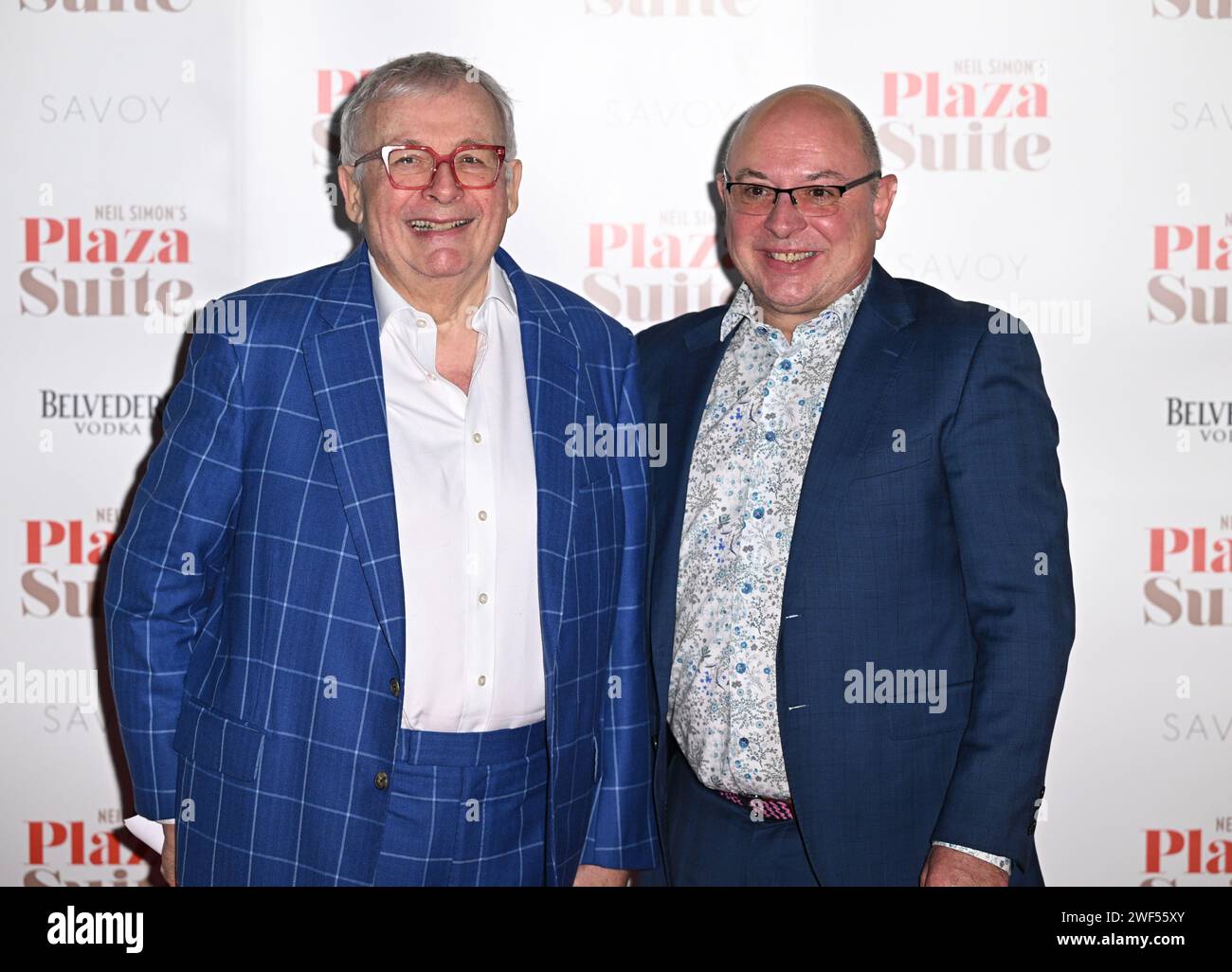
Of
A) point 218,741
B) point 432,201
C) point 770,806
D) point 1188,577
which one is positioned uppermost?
point 432,201

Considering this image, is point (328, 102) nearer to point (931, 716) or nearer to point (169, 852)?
point (169, 852)

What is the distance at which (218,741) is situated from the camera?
199cm

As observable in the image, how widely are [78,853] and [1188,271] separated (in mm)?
3379

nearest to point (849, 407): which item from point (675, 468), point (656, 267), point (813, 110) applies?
point (675, 468)

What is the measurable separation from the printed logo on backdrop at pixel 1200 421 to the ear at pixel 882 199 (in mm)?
1228

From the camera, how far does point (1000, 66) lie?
3.03m

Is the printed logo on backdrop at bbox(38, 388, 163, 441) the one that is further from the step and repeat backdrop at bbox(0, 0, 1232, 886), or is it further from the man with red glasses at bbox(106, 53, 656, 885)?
the man with red glasses at bbox(106, 53, 656, 885)

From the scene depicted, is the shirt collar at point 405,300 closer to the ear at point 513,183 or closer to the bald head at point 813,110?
the ear at point 513,183

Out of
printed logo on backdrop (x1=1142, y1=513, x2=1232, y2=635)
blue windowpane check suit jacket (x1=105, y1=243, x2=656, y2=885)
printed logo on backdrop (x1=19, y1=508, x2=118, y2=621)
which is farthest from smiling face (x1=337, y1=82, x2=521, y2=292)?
printed logo on backdrop (x1=1142, y1=513, x2=1232, y2=635)

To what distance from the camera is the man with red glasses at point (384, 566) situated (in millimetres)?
1920

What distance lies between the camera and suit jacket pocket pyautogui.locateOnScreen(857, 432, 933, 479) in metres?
2.08

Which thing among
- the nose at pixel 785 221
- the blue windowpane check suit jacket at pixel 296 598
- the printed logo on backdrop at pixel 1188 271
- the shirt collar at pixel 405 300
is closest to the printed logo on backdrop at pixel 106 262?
the blue windowpane check suit jacket at pixel 296 598

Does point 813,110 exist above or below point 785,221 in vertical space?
above

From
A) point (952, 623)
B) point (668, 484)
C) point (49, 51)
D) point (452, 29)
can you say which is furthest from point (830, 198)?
point (49, 51)
